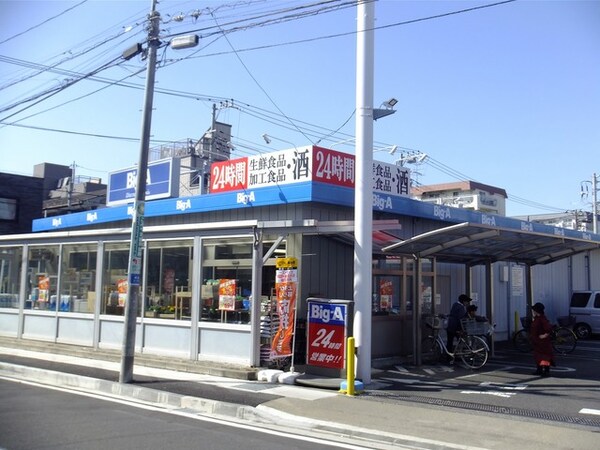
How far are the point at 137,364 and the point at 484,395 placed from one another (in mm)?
7991

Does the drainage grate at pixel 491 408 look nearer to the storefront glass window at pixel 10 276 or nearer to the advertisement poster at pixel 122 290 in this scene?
the advertisement poster at pixel 122 290

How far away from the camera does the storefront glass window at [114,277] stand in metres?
15.8

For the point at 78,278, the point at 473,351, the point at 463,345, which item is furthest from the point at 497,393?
the point at 78,278

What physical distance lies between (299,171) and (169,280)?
4.18 metres

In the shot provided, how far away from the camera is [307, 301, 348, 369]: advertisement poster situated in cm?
1176

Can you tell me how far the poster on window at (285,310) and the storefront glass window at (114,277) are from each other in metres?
5.35

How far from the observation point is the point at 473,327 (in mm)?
14086

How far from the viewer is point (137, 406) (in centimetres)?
998

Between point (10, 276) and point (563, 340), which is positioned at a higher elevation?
point (10, 276)

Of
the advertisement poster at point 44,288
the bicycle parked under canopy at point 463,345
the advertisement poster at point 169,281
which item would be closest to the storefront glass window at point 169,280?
the advertisement poster at point 169,281

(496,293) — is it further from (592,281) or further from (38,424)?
(38,424)

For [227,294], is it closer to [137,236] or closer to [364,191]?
[137,236]

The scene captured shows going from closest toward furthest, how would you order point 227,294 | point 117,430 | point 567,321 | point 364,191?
point 117,430 → point 364,191 → point 227,294 → point 567,321

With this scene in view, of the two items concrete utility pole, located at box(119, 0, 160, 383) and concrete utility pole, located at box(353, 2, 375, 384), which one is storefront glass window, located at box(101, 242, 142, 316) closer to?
concrete utility pole, located at box(119, 0, 160, 383)
